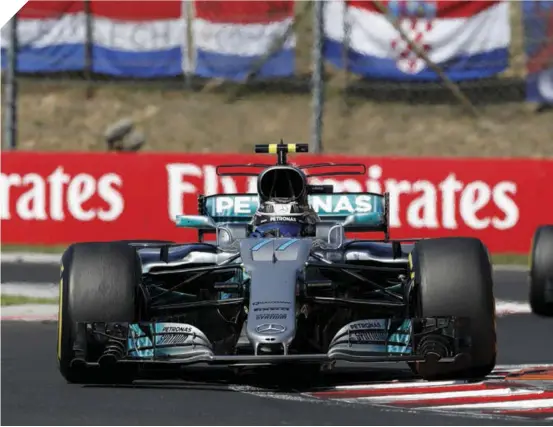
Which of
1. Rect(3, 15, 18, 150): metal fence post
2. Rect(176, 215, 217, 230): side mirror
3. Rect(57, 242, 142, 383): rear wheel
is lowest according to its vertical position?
Rect(57, 242, 142, 383): rear wheel

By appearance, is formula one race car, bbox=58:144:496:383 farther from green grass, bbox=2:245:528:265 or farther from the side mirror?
green grass, bbox=2:245:528:265

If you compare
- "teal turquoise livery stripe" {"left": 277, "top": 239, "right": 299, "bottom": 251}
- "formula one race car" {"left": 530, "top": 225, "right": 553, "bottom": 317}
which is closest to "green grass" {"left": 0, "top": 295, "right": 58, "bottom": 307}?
"formula one race car" {"left": 530, "top": 225, "right": 553, "bottom": 317}

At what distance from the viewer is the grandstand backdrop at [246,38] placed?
2400 cm

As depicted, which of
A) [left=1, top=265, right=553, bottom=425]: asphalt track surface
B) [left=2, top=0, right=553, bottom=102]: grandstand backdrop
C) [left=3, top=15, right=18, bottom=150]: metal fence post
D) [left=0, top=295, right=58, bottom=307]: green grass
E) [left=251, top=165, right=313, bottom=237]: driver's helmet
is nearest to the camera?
[left=1, top=265, right=553, bottom=425]: asphalt track surface

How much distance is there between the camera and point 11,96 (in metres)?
21.3

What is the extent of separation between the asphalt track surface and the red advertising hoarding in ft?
27.1

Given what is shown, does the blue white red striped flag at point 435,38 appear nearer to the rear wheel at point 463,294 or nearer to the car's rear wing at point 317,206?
the car's rear wing at point 317,206

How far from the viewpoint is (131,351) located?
1016cm

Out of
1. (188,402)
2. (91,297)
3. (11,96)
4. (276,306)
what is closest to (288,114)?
(11,96)

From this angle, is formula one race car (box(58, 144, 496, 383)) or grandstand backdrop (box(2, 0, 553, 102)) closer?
formula one race car (box(58, 144, 496, 383))

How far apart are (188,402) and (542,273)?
543 cm

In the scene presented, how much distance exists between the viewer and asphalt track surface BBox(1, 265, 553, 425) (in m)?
9.05

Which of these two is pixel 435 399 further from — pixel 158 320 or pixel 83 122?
pixel 83 122

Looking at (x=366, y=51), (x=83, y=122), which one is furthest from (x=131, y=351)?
(x=83, y=122)
